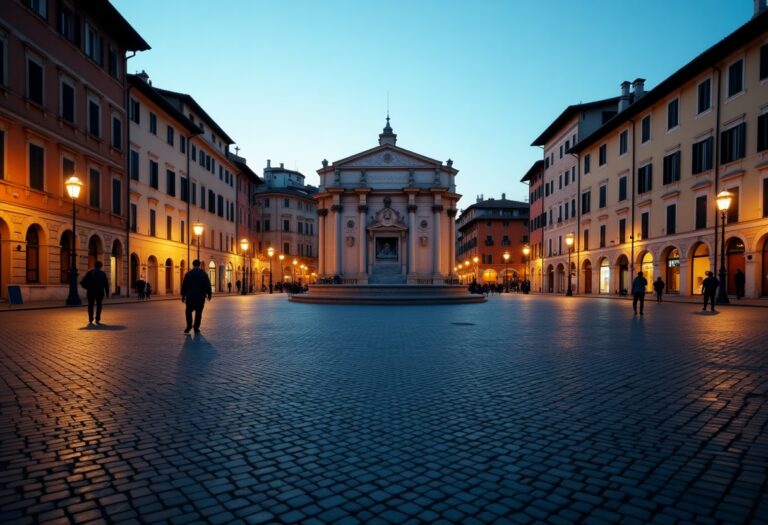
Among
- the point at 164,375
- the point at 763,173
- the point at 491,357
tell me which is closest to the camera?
the point at 164,375

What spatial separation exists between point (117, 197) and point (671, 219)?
37.5 m

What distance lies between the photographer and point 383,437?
4.12m

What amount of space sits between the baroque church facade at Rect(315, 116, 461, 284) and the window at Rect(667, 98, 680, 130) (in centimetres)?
1974

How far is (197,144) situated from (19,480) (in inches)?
1889

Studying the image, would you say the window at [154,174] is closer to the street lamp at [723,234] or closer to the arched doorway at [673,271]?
the street lamp at [723,234]

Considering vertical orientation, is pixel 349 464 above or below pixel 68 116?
below

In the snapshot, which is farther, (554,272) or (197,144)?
(554,272)

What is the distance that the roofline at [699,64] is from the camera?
2516 centimetres

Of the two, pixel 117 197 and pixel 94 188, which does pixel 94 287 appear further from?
pixel 117 197

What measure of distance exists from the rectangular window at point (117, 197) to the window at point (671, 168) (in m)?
37.5

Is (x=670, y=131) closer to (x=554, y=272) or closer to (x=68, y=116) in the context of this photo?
(x=554, y=272)

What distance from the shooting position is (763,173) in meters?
25.1

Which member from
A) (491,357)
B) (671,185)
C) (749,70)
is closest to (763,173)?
(749,70)

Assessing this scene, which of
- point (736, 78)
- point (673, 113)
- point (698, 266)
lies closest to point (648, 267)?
point (698, 266)
